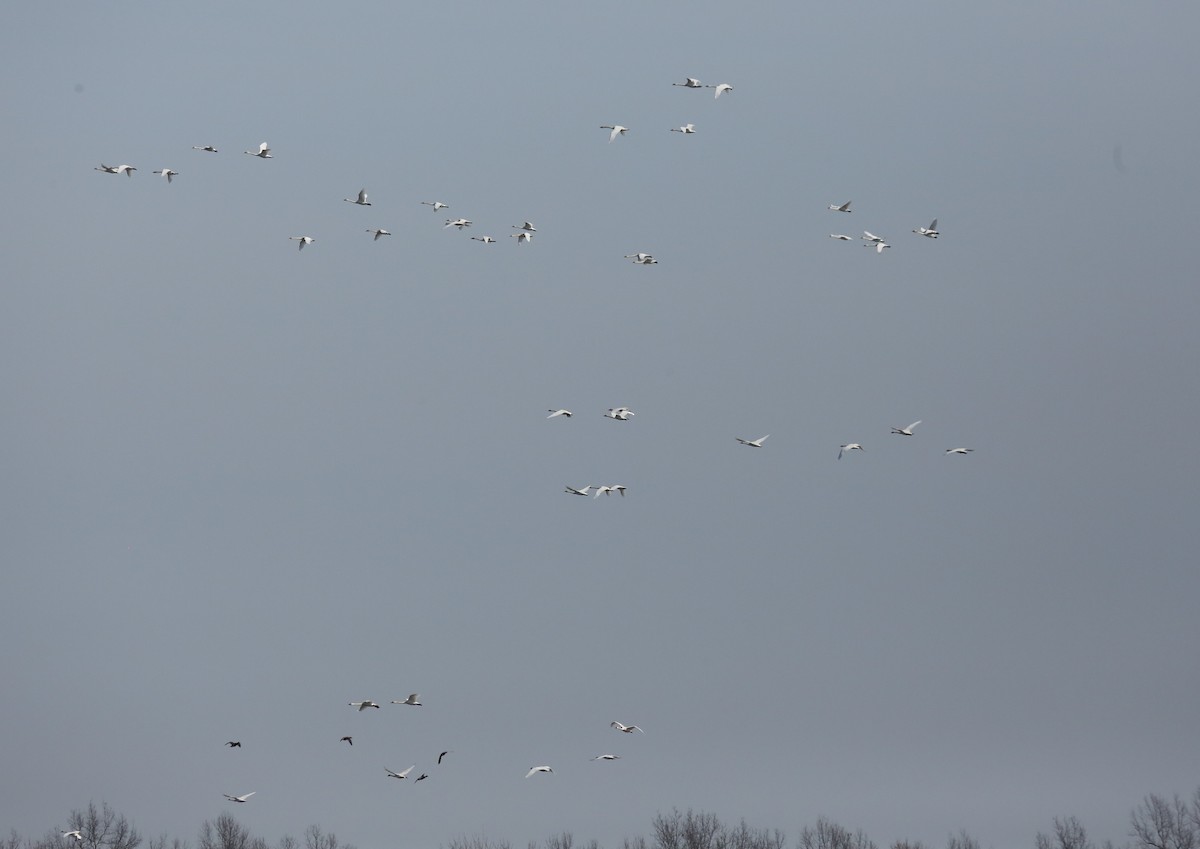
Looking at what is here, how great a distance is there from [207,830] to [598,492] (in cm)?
8339

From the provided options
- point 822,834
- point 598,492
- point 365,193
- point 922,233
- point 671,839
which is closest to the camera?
point 598,492

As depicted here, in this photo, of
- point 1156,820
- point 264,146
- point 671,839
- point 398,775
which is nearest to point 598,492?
point 398,775

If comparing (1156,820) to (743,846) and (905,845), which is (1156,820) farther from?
(743,846)

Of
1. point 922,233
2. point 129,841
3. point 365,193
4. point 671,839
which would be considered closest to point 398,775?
point 365,193

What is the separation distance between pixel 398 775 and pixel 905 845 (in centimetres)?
8137

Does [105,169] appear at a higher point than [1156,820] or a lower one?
higher

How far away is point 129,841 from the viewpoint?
154250mm

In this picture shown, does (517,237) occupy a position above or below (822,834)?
above

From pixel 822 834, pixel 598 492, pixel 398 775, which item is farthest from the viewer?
pixel 822 834

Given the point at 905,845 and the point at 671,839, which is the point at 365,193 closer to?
the point at 671,839

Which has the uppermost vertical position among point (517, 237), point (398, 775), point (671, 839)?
point (517, 237)

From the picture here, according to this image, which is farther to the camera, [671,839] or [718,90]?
[671,839]

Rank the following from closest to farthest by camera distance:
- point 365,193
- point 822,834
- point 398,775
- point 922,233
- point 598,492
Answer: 1. point 398,775
2. point 598,492
3. point 365,193
4. point 922,233
5. point 822,834

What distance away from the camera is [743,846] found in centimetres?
15188
